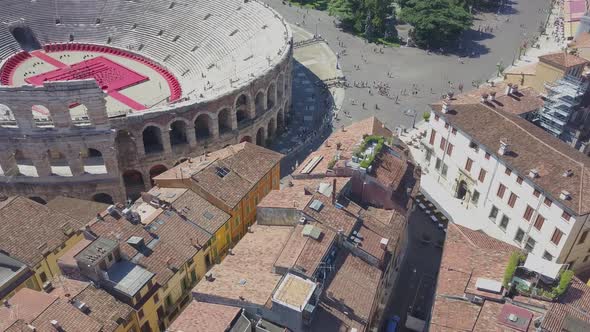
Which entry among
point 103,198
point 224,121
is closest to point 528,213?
point 224,121

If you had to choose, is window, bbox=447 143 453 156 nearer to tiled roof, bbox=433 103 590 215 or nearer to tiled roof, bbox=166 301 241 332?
tiled roof, bbox=433 103 590 215

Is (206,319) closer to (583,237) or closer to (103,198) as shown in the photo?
(103,198)

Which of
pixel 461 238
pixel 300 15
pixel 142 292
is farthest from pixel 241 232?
pixel 300 15

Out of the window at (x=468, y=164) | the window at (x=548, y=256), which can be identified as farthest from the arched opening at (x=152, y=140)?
the window at (x=548, y=256)

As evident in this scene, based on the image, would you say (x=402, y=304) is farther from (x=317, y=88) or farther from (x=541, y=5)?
(x=541, y=5)

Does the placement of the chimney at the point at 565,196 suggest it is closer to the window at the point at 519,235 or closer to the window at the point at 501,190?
the window at the point at 519,235

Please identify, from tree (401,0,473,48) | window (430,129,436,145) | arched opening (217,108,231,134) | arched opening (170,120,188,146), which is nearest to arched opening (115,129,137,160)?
arched opening (170,120,188,146)

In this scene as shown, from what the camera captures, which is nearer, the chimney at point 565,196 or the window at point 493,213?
the chimney at point 565,196
